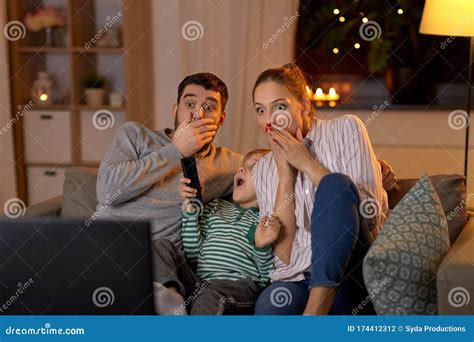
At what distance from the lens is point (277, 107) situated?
168cm

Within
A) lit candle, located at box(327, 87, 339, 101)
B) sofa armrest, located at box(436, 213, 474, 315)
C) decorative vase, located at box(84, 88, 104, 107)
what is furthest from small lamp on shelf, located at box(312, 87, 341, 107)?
sofa armrest, located at box(436, 213, 474, 315)

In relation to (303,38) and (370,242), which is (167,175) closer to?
(370,242)

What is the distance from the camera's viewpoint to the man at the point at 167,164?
1773 millimetres

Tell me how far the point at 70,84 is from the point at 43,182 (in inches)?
17.5

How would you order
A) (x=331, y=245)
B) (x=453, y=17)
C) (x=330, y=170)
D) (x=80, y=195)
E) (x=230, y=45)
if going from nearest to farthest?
(x=331, y=245) < (x=330, y=170) < (x=80, y=195) < (x=453, y=17) < (x=230, y=45)

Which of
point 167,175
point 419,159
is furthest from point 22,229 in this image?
point 419,159

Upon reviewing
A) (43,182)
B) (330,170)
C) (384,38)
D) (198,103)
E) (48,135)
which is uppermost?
(384,38)

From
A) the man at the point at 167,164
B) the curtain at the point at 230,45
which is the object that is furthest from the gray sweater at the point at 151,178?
the curtain at the point at 230,45

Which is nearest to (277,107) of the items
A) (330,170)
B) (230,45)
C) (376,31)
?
A: (330,170)

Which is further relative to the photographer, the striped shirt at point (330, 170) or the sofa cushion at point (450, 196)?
the sofa cushion at point (450, 196)

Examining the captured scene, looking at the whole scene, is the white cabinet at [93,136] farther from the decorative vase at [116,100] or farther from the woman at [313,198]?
the woman at [313,198]

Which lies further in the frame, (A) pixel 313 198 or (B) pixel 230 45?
(B) pixel 230 45

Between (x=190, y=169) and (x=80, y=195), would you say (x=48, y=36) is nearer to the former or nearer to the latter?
(x=80, y=195)

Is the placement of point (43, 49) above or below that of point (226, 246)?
above
